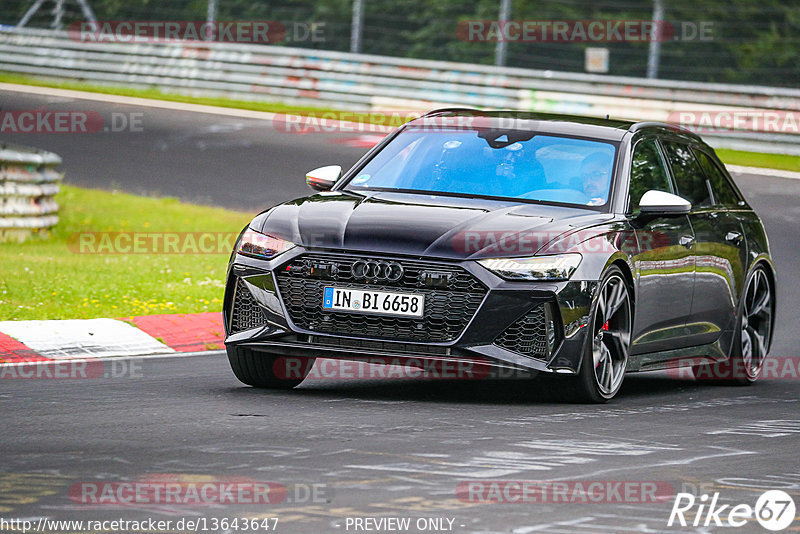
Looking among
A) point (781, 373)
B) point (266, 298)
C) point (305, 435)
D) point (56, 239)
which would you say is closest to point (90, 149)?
point (56, 239)

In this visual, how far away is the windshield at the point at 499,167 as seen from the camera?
8.91m

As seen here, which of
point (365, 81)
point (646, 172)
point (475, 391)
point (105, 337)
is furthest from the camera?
point (365, 81)

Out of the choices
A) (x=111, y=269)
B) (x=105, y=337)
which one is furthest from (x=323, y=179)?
(x=111, y=269)

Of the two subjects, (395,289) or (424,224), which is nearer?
(395,289)

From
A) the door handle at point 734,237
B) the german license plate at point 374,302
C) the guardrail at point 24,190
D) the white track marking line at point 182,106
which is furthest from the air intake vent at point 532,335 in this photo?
the white track marking line at point 182,106

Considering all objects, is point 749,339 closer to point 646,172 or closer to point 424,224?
point 646,172

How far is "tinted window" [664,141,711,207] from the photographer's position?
9.91 metres

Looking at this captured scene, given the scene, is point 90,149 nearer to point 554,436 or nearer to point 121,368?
point 121,368

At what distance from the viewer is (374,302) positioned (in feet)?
25.9

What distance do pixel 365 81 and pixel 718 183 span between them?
1679 cm

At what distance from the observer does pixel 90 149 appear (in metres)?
23.2

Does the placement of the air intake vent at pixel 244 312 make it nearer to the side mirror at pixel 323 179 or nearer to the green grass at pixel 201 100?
the side mirror at pixel 323 179

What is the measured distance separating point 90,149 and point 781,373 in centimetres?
1413

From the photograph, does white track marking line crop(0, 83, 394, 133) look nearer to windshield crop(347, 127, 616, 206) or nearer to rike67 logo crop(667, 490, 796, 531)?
windshield crop(347, 127, 616, 206)
